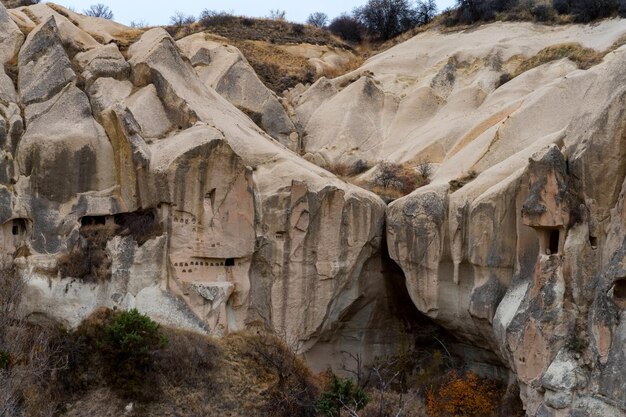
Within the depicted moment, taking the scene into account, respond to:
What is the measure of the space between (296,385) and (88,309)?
148 inches

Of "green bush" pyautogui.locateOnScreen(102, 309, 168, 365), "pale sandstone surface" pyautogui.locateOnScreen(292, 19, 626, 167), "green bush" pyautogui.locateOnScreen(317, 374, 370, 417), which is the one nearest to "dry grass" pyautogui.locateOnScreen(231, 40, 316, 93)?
"pale sandstone surface" pyautogui.locateOnScreen(292, 19, 626, 167)

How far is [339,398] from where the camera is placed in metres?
14.1

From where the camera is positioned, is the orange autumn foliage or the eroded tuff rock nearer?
the eroded tuff rock

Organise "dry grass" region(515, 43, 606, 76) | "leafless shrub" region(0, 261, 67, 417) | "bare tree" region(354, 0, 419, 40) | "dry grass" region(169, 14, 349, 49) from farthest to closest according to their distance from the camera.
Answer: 1. "bare tree" region(354, 0, 419, 40)
2. "dry grass" region(169, 14, 349, 49)
3. "dry grass" region(515, 43, 606, 76)
4. "leafless shrub" region(0, 261, 67, 417)

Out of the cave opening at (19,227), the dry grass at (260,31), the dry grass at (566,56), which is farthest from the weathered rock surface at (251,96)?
the cave opening at (19,227)

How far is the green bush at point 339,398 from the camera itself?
14.1m

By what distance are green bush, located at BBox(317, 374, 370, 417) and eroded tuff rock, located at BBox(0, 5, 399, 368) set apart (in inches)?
75.7

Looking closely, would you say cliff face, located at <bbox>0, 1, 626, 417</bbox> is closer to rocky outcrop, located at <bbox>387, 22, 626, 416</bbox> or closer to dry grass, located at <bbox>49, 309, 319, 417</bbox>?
rocky outcrop, located at <bbox>387, 22, 626, 416</bbox>

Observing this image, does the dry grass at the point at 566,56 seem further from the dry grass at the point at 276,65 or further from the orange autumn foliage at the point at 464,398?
the orange autumn foliage at the point at 464,398

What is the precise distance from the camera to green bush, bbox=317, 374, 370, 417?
14094 millimetres

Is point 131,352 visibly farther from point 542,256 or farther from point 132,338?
point 542,256

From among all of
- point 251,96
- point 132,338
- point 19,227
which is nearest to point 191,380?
point 132,338

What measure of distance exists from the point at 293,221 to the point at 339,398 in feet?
11.4

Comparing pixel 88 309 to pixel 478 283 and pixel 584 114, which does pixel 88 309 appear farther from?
pixel 584 114
